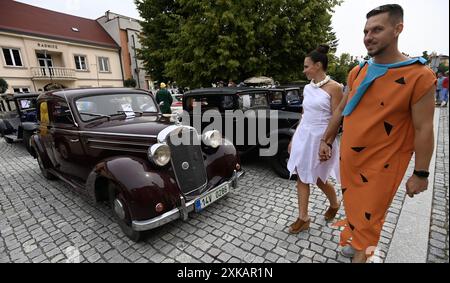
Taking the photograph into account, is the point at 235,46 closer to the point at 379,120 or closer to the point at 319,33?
the point at 319,33

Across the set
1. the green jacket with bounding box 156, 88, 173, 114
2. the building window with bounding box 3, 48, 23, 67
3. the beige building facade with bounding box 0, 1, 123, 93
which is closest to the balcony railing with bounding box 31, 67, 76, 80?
the beige building facade with bounding box 0, 1, 123, 93

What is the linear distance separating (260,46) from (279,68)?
4.60ft

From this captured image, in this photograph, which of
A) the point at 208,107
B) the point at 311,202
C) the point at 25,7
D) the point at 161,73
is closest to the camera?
the point at 311,202

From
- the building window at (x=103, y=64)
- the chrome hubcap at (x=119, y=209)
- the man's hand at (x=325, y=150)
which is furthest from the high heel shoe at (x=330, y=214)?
the building window at (x=103, y=64)

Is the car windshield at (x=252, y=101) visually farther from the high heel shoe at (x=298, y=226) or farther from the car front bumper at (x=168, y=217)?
the high heel shoe at (x=298, y=226)

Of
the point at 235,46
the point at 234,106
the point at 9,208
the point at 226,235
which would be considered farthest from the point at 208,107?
the point at 235,46

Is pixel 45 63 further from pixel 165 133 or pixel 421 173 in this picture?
pixel 421 173

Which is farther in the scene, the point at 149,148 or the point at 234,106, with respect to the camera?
the point at 234,106

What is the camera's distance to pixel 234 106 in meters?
4.89

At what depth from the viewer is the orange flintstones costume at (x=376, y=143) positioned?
59.0 inches

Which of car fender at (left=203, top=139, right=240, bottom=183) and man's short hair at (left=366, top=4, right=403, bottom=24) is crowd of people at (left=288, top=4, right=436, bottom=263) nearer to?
man's short hair at (left=366, top=4, right=403, bottom=24)

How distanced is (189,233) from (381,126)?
236cm

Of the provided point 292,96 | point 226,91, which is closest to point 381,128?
point 226,91

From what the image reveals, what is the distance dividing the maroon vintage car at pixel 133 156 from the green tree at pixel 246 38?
7.01m
